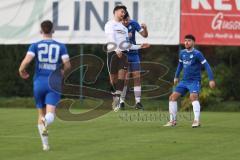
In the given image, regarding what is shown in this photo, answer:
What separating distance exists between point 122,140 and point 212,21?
12679 millimetres

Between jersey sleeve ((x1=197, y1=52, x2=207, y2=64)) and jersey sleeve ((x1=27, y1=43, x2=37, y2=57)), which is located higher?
jersey sleeve ((x1=27, y1=43, x2=37, y2=57))

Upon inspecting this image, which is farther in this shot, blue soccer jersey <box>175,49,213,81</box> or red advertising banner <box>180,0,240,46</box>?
red advertising banner <box>180,0,240,46</box>

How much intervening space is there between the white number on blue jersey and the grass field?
1504mm

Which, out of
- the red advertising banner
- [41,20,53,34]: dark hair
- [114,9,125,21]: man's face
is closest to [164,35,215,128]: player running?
[114,9,125,21]: man's face

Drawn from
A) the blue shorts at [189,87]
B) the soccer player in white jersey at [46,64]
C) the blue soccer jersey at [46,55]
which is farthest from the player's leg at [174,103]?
the blue soccer jersey at [46,55]

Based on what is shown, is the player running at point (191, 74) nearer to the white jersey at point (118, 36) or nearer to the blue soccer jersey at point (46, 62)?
the white jersey at point (118, 36)

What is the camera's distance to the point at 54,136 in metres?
15.2

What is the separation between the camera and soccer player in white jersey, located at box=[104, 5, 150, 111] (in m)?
20.1

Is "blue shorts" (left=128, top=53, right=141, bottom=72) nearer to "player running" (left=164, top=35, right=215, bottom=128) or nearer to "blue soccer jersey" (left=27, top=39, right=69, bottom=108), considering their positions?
"player running" (left=164, top=35, right=215, bottom=128)

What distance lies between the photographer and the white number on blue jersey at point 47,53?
12.8m

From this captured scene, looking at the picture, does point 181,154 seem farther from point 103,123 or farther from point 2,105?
point 2,105

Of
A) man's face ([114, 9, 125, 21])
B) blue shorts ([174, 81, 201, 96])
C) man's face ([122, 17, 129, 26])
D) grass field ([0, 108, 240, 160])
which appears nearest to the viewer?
grass field ([0, 108, 240, 160])

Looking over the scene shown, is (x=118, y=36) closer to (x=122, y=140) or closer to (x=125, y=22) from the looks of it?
(x=125, y=22)

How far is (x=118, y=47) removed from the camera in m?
20.1
